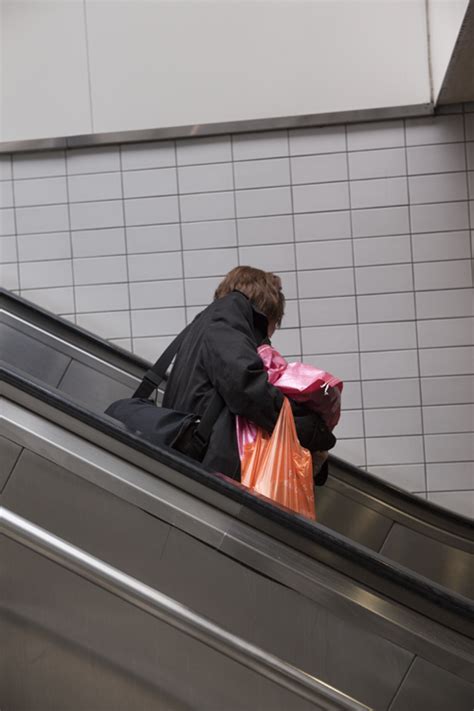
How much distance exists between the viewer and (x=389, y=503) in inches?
147

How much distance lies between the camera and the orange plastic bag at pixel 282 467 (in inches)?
87.7

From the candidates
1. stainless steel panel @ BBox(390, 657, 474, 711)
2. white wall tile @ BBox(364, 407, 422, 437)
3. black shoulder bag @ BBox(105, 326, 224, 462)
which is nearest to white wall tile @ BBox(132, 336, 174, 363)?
white wall tile @ BBox(364, 407, 422, 437)

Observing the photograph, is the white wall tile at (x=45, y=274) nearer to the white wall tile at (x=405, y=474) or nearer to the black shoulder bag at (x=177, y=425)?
the white wall tile at (x=405, y=474)

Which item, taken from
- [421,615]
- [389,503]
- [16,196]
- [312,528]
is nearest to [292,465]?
[312,528]

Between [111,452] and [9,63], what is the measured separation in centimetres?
344

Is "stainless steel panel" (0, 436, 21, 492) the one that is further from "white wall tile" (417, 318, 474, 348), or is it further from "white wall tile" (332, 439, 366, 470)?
"white wall tile" (417, 318, 474, 348)

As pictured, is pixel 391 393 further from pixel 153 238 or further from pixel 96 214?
pixel 96 214

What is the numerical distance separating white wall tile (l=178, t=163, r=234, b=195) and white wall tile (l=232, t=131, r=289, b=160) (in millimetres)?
108

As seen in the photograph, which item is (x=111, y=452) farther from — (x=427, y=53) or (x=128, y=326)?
(x=427, y=53)

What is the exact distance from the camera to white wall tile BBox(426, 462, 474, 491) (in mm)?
4211

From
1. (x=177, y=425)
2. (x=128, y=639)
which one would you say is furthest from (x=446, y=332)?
(x=128, y=639)

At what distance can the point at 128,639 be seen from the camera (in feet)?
5.82

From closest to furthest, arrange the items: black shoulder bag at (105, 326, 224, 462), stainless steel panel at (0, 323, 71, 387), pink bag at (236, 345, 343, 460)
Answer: black shoulder bag at (105, 326, 224, 462) < pink bag at (236, 345, 343, 460) < stainless steel panel at (0, 323, 71, 387)

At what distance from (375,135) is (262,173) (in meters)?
0.67
